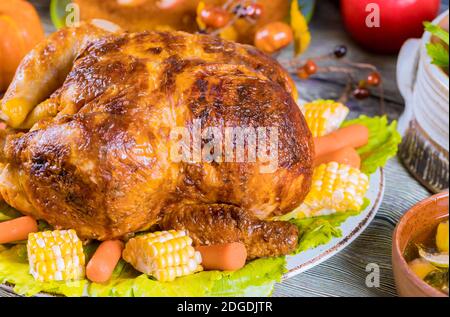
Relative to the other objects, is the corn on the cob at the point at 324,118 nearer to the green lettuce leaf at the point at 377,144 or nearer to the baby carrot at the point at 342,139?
the baby carrot at the point at 342,139

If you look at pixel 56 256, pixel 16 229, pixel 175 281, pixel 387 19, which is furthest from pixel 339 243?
pixel 387 19

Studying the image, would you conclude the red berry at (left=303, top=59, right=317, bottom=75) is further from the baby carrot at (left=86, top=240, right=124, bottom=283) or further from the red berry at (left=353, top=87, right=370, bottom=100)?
the baby carrot at (left=86, top=240, right=124, bottom=283)

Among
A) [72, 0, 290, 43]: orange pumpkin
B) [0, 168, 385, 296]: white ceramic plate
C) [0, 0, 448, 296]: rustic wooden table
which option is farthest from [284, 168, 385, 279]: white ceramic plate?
[72, 0, 290, 43]: orange pumpkin

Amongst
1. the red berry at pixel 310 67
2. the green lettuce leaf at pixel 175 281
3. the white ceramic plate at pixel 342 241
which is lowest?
the red berry at pixel 310 67

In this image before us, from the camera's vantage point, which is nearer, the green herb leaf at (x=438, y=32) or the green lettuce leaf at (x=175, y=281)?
the green lettuce leaf at (x=175, y=281)

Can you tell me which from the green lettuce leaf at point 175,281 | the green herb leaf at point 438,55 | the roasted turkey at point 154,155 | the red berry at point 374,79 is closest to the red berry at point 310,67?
the red berry at point 374,79

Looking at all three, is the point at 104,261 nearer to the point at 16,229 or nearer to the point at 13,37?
the point at 16,229
